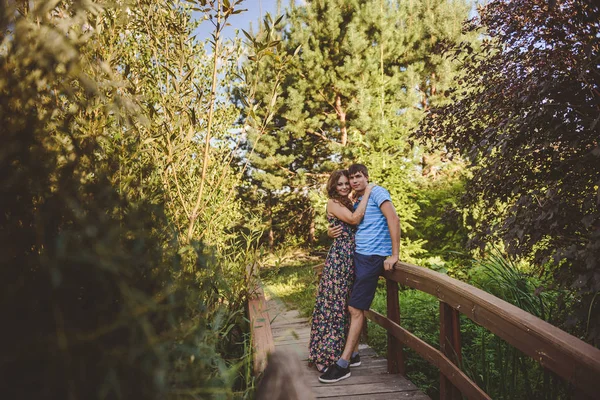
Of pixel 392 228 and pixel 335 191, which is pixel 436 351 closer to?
pixel 392 228

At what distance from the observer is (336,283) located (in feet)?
10.8

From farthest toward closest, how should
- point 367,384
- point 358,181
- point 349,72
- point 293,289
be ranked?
point 349,72, point 293,289, point 358,181, point 367,384

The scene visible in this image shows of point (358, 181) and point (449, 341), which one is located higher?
point (358, 181)

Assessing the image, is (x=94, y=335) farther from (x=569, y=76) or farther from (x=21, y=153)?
(x=569, y=76)

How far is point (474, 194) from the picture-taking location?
3742mm

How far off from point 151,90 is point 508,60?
3.18 m

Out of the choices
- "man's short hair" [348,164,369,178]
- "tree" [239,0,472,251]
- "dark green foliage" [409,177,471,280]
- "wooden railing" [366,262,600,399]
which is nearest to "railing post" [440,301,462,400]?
"wooden railing" [366,262,600,399]

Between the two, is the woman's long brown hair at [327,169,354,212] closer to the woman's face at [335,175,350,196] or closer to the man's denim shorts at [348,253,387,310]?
the woman's face at [335,175,350,196]

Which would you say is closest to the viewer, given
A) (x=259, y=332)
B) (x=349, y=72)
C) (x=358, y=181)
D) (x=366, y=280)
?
(x=259, y=332)

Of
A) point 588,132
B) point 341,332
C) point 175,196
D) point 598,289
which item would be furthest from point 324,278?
point 588,132

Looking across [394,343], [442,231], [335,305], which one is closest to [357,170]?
[335,305]

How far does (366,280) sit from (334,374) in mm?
811

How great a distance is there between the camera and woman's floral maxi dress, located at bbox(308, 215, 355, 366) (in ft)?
10.6

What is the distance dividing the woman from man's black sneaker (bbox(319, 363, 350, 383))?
0.44 feet
